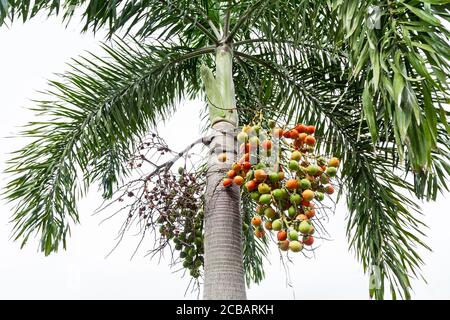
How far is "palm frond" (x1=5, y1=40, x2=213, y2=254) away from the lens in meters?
3.55

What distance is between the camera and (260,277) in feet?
15.5

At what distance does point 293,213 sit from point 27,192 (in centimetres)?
227

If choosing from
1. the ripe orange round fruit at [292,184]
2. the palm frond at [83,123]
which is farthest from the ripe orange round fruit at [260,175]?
the palm frond at [83,123]

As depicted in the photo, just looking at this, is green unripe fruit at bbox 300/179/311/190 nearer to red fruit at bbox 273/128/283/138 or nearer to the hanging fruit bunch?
the hanging fruit bunch

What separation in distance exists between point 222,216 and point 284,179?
0.37 metres

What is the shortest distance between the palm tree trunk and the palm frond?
2.34 ft

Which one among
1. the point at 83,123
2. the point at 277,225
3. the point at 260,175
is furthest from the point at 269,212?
the point at 83,123

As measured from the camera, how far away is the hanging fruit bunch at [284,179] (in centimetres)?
229

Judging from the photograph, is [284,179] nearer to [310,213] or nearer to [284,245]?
[310,213]

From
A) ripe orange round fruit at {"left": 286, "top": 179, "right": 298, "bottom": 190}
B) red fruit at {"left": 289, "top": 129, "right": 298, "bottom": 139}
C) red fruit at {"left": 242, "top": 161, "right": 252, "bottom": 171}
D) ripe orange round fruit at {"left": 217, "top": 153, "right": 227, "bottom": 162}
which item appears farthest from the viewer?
ripe orange round fruit at {"left": 217, "top": 153, "right": 227, "bottom": 162}

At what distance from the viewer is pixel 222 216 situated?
8.41 ft

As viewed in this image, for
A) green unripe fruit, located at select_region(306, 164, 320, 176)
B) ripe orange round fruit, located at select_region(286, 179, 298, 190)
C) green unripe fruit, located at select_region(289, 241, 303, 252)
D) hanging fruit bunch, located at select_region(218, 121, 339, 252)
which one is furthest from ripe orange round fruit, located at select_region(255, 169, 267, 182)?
green unripe fruit, located at select_region(289, 241, 303, 252)
